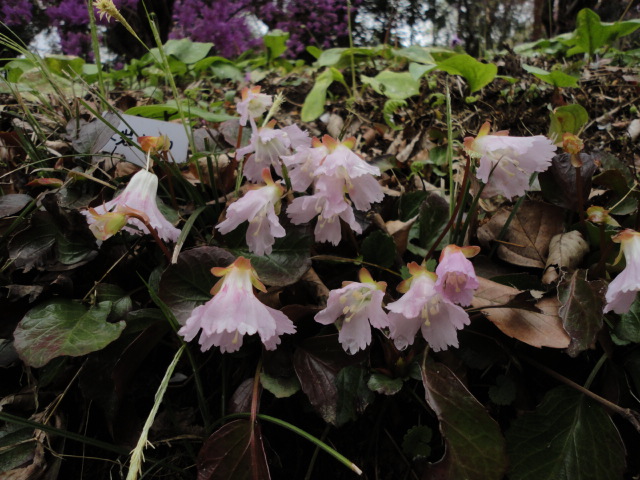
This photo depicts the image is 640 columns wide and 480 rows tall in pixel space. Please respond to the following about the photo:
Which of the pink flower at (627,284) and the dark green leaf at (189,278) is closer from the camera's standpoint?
the pink flower at (627,284)

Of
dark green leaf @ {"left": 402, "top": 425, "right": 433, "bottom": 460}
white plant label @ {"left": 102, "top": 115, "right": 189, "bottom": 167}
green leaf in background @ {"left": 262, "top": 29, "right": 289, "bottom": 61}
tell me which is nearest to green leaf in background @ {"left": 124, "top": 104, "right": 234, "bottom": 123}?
white plant label @ {"left": 102, "top": 115, "right": 189, "bottom": 167}

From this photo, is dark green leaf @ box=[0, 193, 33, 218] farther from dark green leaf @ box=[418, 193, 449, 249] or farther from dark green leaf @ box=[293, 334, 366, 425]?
dark green leaf @ box=[418, 193, 449, 249]

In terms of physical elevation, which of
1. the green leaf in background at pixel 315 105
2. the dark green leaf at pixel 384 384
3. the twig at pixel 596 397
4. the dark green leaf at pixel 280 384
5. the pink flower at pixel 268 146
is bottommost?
the twig at pixel 596 397

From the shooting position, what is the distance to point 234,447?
70 cm

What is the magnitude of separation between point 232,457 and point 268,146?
1.74 feet

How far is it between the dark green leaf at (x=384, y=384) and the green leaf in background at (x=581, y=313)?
0.27m

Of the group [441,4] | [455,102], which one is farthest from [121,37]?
[441,4]

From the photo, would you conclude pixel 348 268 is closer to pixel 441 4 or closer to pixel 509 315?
pixel 509 315

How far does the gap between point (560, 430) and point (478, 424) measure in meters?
0.19

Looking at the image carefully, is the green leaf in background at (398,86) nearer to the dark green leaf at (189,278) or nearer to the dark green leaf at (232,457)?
the dark green leaf at (189,278)

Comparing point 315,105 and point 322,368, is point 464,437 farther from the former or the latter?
point 315,105

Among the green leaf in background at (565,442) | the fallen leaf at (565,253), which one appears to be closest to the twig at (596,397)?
the green leaf in background at (565,442)

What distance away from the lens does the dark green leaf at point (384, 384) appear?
713mm

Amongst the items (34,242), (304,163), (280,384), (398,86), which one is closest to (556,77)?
(398,86)
